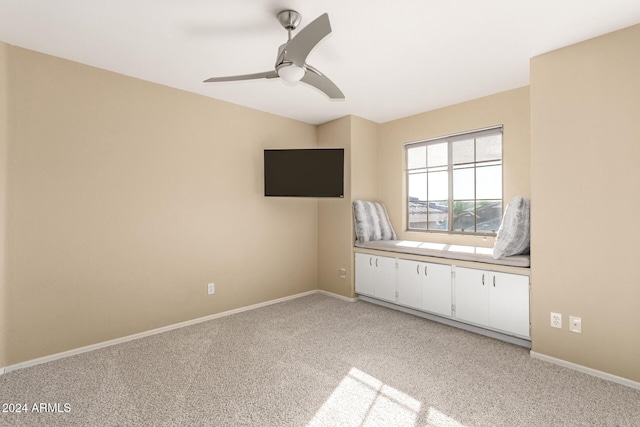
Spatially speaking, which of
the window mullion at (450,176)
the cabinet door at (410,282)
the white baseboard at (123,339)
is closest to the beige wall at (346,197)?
the cabinet door at (410,282)

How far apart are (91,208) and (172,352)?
1466 millimetres

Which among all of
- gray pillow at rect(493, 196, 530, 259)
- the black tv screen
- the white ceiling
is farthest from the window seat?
the white ceiling

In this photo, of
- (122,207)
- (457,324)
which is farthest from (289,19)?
(457,324)

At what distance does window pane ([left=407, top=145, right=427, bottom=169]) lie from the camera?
14.0 ft

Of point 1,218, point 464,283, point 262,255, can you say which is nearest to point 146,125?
point 1,218

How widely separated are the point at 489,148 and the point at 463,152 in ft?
1.01

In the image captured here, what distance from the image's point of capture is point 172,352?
2.76m

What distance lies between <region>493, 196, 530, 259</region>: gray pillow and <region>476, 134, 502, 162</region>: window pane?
0.87 m

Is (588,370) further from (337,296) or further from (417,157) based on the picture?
(417,157)

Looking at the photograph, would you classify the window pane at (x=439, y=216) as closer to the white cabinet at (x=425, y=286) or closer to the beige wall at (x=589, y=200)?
the white cabinet at (x=425, y=286)

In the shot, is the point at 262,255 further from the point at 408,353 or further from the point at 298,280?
the point at 408,353

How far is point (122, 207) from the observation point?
2994 mm

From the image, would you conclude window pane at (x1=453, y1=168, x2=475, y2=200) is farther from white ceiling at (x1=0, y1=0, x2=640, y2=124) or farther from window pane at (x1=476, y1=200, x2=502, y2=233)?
white ceiling at (x1=0, y1=0, x2=640, y2=124)

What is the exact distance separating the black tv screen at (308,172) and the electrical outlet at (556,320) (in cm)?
243
